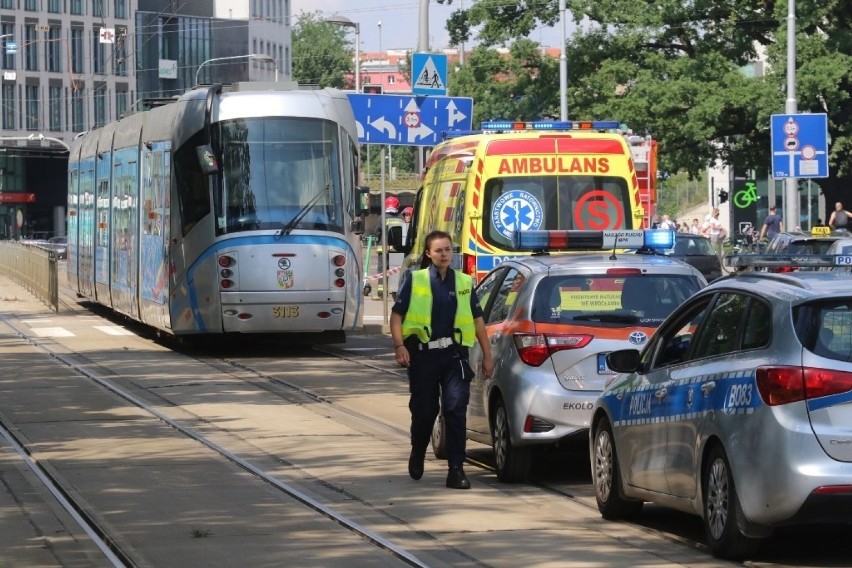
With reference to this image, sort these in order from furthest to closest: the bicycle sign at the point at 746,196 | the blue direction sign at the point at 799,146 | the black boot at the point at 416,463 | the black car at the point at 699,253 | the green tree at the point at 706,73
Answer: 1. the bicycle sign at the point at 746,196
2. the green tree at the point at 706,73
3. the black car at the point at 699,253
4. the blue direction sign at the point at 799,146
5. the black boot at the point at 416,463

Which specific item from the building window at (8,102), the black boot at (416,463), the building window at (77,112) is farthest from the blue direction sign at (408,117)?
the building window at (77,112)

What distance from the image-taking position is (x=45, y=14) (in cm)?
11262

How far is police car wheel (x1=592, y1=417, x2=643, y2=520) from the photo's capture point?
10508 mm

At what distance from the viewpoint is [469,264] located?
2005 cm

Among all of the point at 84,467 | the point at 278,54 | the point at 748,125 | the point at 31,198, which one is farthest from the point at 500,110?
the point at 278,54

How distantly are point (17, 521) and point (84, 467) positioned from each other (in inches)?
101

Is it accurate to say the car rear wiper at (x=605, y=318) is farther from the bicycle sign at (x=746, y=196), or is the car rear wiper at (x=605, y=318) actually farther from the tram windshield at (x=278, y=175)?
the bicycle sign at (x=746, y=196)

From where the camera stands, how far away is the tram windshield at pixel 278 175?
77.4ft

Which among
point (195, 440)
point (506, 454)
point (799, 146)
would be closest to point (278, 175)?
point (195, 440)

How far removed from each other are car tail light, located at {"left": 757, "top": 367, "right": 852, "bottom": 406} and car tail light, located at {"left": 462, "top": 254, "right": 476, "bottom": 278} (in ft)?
38.3

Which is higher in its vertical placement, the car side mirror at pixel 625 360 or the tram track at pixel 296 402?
the car side mirror at pixel 625 360

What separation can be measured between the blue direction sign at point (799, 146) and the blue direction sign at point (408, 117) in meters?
5.94

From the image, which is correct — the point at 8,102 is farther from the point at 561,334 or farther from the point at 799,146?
the point at 561,334

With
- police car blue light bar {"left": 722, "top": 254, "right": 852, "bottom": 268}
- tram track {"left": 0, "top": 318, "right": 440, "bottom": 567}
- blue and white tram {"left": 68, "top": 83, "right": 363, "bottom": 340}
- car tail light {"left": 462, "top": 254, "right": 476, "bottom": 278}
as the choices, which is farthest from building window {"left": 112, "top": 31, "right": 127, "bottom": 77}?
police car blue light bar {"left": 722, "top": 254, "right": 852, "bottom": 268}
